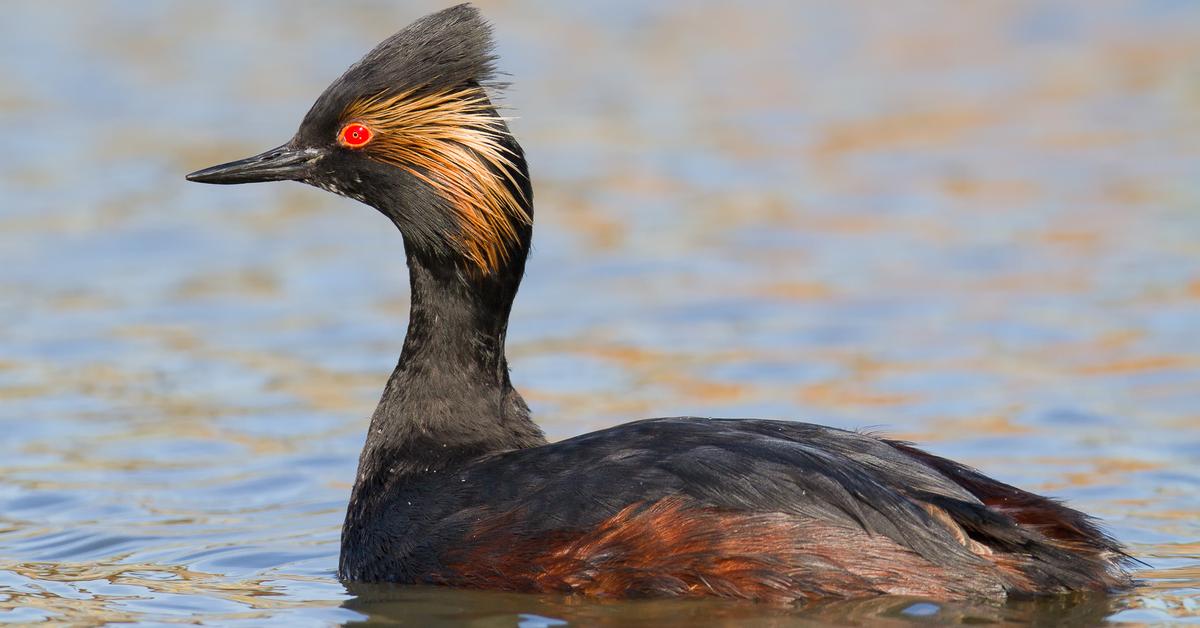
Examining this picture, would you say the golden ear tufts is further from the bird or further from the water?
the water

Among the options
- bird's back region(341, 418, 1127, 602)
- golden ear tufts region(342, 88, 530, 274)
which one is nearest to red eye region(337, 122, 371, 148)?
golden ear tufts region(342, 88, 530, 274)

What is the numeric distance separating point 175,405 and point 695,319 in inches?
156

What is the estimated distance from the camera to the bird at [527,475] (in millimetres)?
7426

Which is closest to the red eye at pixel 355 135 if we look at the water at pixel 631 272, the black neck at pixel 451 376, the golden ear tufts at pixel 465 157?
the golden ear tufts at pixel 465 157

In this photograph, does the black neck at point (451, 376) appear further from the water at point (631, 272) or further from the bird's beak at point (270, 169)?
the water at point (631, 272)

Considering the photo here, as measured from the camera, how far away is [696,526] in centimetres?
747

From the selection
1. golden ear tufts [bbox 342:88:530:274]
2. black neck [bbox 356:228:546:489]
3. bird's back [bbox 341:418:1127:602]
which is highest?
golden ear tufts [bbox 342:88:530:274]

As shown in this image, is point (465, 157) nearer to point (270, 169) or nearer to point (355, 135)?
point (355, 135)

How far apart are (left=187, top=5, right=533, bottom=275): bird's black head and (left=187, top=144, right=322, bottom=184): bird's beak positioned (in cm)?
12

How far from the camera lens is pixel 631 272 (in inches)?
610

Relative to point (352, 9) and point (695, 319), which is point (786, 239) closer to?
point (695, 319)

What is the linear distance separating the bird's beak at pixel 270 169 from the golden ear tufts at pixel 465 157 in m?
0.44

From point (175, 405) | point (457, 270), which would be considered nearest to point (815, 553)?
point (457, 270)

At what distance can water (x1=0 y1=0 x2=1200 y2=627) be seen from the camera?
9508 millimetres
